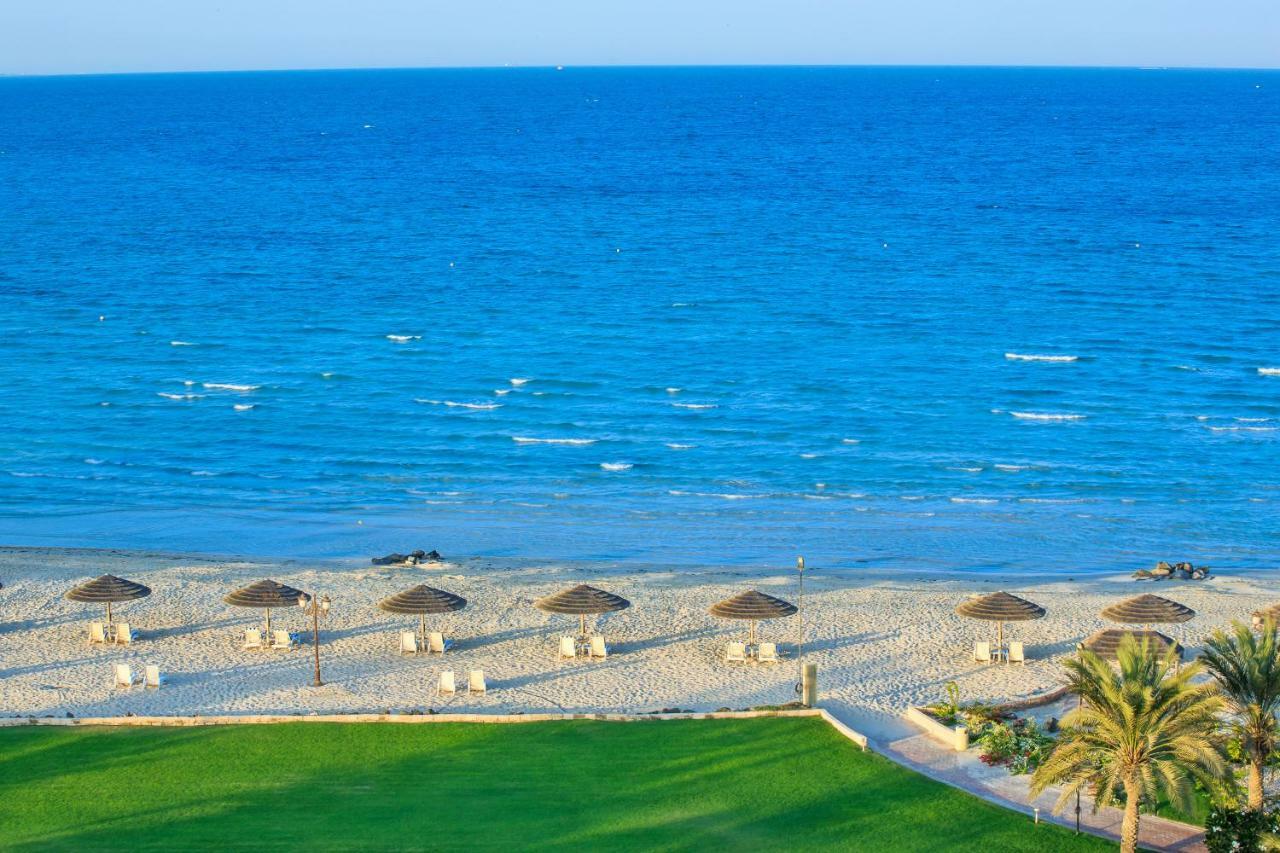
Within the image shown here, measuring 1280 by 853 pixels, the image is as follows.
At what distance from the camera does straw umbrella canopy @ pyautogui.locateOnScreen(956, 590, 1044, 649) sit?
3509cm

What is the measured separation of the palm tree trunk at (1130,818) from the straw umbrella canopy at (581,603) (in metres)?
14.6

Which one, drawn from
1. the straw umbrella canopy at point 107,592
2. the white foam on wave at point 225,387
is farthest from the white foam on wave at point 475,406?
the straw umbrella canopy at point 107,592

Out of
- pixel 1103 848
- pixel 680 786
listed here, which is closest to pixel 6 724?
pixel 680 786

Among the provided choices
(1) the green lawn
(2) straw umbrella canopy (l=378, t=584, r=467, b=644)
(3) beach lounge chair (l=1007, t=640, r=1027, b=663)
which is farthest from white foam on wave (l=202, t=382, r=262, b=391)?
(3) beach lounge chair (l=1007, t=640, r=1027, b=663)

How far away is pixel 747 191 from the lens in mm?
135250

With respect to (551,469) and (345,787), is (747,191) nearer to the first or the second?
(551,469)

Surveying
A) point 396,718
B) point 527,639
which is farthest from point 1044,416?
point 396,718

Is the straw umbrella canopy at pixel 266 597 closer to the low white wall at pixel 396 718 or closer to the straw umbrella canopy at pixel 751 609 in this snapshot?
the low white wall at pixel 396 718

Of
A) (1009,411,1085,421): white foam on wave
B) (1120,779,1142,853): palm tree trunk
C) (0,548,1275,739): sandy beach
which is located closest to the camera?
(1120,779,1142,853): palm tree trunk

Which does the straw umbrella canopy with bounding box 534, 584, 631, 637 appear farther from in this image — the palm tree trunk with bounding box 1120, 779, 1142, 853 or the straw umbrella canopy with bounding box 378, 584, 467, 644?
the palm tree trunk with bounding box 1120, 779, 1142, 853

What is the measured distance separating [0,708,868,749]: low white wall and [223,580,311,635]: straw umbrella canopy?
5989mm

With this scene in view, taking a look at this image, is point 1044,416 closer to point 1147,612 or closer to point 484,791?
point 1147,612

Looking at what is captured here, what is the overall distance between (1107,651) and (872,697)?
16.3ft

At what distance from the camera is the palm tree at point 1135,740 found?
23.0 metres
